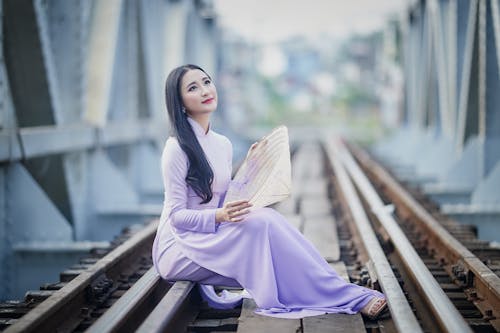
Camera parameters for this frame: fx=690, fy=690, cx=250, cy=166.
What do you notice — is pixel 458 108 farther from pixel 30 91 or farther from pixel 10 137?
→ pixel 10 137

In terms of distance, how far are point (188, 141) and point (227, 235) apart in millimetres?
526

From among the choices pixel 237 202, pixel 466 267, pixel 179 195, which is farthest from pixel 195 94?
pixel 466 267

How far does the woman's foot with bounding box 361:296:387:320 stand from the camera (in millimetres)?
3492

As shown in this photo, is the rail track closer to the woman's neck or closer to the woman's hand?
the woman's hand

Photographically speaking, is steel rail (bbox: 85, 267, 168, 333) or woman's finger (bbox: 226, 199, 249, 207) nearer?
steel rail (bbox: 85, 267, 168, 333)

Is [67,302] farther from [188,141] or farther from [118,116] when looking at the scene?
[118,116]

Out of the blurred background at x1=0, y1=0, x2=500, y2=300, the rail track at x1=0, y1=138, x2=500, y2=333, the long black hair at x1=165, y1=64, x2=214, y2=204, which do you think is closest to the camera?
the rail track at x1=0, y1=138, x2=500, y2=333

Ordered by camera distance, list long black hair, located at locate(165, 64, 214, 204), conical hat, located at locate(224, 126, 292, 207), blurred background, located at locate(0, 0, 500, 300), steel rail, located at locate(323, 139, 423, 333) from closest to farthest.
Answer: steel rail, located at locate(323, 139, 423, 333) → conical hat, located at locate(224, 126, 292, 207) → long black hair, located at locate(165, 64, 214, 204) → blurred background, located at locate(0, 0, 500, 300)

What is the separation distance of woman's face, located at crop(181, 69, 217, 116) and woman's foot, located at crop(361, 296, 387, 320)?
4.31ft

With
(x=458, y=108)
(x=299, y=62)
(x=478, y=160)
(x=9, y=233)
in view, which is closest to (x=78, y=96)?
(x=9, y=233)

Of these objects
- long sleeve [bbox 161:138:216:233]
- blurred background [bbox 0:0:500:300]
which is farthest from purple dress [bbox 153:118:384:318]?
blurred background [bbox 0:0:500:300]

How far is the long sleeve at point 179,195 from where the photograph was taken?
355cm

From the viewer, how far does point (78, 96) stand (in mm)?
7746

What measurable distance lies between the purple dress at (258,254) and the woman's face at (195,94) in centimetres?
8
